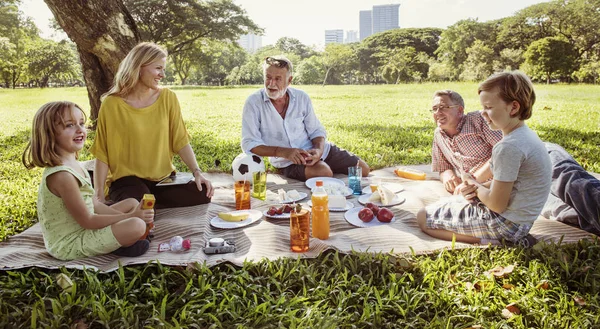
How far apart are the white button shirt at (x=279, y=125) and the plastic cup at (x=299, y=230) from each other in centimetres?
201

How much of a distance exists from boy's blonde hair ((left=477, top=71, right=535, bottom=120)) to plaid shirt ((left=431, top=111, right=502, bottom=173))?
119cm

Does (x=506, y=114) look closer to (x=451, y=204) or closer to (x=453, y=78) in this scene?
(x=451, y=204)

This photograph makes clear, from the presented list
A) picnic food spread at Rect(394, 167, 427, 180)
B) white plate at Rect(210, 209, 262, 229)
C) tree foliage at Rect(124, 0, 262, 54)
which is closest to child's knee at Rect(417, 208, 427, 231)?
white plate at Rect(210, 209, 262, 229)

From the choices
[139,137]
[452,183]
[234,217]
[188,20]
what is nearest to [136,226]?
[234,217]

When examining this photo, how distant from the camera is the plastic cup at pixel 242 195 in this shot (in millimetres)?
3969

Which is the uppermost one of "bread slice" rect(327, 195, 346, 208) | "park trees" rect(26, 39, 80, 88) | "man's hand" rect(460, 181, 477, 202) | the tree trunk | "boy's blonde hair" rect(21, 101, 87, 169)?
"park trees" rect(26, 39, 80, 88)

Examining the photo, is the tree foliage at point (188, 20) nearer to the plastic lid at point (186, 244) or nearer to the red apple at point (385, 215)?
the red apple at point (385, 215)

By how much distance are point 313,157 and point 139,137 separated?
185cm

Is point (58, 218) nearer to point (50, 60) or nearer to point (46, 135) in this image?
point (46, 135)

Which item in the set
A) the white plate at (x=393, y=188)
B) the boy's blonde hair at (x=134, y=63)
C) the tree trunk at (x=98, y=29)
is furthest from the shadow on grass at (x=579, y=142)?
the tree trunk at (x=98, y=29)

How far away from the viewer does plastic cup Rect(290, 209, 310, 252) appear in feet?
9.74

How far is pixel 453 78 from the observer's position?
39031 mm

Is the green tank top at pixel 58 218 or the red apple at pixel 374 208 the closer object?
the green tank top at pixel 58 218

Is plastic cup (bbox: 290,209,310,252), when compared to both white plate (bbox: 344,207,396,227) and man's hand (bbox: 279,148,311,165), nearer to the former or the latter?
white plate (bbox: 344,207,396,227)
